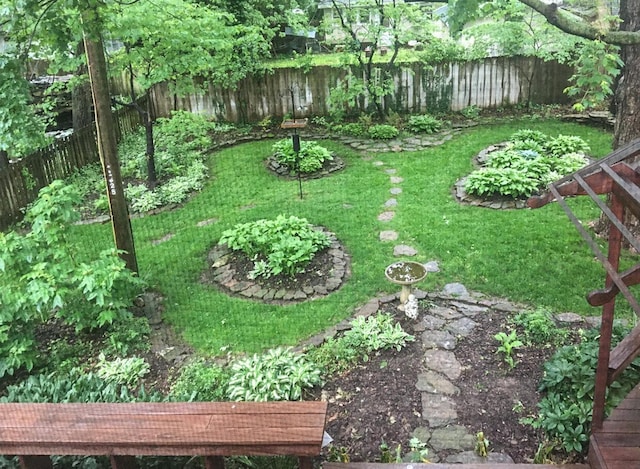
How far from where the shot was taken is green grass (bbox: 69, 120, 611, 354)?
4.83m

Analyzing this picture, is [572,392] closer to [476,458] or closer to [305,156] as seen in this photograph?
[476,458]

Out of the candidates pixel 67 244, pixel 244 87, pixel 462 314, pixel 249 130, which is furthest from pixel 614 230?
pixel 244 87

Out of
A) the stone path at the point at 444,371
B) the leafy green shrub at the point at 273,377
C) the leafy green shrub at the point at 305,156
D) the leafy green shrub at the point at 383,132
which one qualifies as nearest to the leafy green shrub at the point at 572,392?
the stone path at the point at 444,371

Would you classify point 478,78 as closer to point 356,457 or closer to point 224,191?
point 224,191

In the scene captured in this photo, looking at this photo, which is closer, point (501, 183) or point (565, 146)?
point (501, 183)

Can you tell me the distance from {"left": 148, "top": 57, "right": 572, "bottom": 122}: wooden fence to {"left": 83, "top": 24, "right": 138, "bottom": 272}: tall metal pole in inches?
257

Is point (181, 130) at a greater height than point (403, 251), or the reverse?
point (181, 130)

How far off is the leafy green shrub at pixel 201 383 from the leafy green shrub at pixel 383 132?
263 inches

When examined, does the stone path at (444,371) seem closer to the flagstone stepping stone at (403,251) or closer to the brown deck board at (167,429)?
the flagstone stepping stone at (403,251)

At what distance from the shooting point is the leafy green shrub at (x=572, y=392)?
3121mm

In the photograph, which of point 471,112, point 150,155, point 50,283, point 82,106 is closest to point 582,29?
point 50,283

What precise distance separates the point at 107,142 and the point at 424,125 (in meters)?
6.79

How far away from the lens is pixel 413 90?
1134 centimetres

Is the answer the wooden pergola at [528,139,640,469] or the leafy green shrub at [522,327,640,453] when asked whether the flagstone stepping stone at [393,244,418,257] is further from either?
the wooden pergola at [528,139,640,469]
